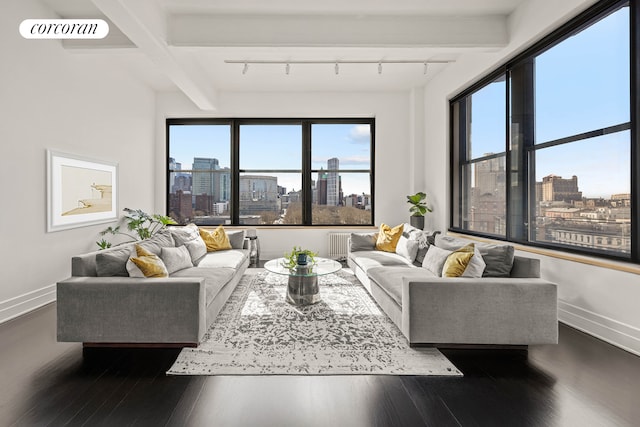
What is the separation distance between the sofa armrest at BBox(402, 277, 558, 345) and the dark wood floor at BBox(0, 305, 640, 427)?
6.7 inches

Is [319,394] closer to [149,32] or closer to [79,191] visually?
[149,32]

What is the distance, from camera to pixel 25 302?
3.51 m

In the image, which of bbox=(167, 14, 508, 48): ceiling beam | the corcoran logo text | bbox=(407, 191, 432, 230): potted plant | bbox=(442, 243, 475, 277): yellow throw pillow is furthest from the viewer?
bbox=(407, 191, 432, 230): potted plant

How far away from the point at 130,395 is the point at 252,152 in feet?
17.2

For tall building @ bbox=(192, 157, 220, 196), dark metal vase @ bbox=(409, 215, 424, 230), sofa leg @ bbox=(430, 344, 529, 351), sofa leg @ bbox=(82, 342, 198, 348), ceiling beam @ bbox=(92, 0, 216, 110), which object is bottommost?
sofa leg @ bbox=(430, 344, 529, 351)

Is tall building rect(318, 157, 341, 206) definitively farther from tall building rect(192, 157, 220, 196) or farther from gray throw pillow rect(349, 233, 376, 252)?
tall building rect(192, 157, 220, 196)

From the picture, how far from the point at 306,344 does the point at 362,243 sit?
108 inches

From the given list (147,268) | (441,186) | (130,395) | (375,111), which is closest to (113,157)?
(147,268)

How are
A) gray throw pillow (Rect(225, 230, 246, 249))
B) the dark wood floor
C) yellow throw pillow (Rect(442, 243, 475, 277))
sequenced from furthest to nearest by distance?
gray throw pillow (Rect(225, 230, 246, 249))
yellow throw pillow (Rect(442, 243, 475, 277))
the dark wood floor

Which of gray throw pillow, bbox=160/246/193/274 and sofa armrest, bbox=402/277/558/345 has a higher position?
gray throw pillow, bbox=160/246/193/274

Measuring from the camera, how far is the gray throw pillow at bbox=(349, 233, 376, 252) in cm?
527

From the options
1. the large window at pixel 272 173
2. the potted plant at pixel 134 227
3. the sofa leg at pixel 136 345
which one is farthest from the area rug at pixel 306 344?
the large window at pixel 272 173

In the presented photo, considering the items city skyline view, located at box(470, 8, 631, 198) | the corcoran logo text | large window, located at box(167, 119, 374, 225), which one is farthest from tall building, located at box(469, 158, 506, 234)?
the corcoran logo text

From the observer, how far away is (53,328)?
3.10 metres
